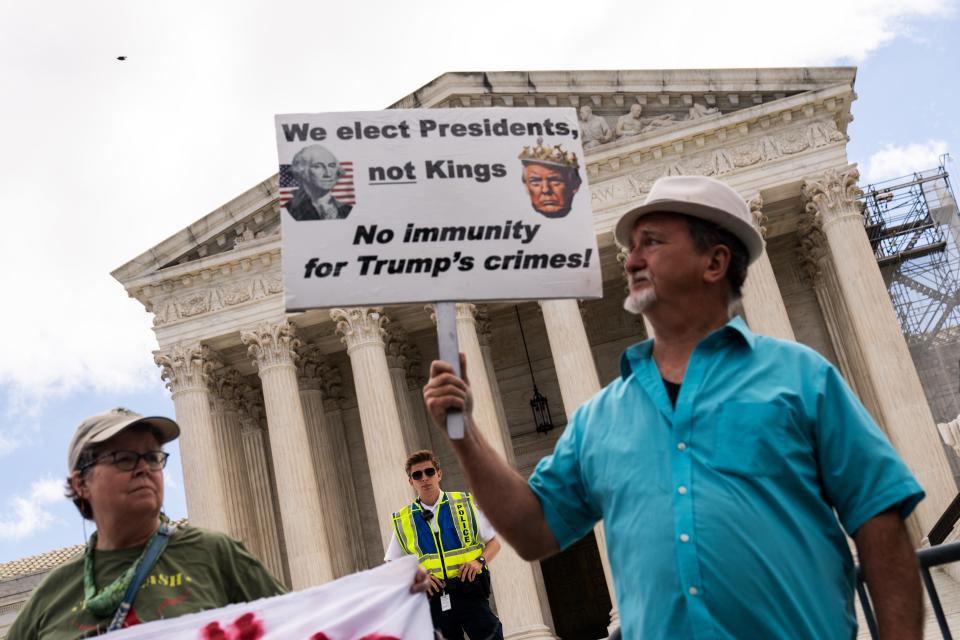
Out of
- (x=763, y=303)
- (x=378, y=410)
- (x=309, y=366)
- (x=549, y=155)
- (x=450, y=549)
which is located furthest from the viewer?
(x=309, y=366)

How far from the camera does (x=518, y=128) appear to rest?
16.4ft

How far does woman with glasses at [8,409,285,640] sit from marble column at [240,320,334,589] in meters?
19.7

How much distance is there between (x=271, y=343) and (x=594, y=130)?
984 centimetres

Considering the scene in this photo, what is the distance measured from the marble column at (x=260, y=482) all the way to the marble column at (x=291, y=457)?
212 cm

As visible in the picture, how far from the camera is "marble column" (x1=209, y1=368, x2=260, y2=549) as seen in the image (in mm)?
25719

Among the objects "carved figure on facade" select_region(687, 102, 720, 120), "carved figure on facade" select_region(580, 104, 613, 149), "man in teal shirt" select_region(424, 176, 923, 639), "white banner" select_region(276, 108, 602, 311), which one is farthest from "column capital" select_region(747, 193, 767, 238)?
"man in teal shirt" select_region(424, 176, 923, 639)

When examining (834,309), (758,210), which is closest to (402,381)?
(758,210)

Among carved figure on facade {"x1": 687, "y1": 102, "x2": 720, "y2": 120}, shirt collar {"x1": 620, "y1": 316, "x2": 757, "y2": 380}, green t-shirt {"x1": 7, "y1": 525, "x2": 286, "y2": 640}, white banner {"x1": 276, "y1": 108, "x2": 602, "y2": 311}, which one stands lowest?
green t-shirt {"x1": 7, "y1": 525, "x2": 286, "y2": 640}

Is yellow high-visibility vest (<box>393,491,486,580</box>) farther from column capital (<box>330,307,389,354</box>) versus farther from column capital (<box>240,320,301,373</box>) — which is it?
column capital (<box>240,320,301,373</box>)

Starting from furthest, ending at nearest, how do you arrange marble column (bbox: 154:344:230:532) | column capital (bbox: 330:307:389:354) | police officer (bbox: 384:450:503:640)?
column capital (bbox: 330:307:389:354) → marble column (bbox: 154:344:230:532) → police officer (bbox: 384:450:503:640)

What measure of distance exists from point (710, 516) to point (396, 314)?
80.6 feet

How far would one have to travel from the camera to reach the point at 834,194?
2389 cm

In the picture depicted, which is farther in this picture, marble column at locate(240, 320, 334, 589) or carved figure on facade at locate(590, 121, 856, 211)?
carved figure on facade at locate(590, 121, 856, 211)

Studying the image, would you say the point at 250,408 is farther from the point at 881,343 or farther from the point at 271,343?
the point at 881,343
